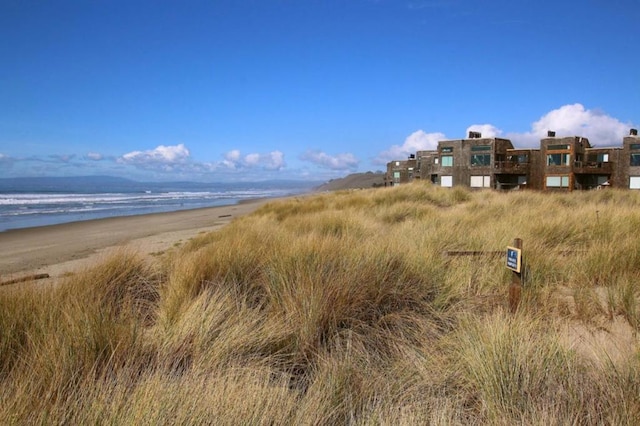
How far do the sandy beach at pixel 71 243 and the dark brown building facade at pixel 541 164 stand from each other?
3291cm

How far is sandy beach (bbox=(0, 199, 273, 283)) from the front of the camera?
986cm

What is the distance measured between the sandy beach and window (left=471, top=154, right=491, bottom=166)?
33.1m

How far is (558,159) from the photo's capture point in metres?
39.4

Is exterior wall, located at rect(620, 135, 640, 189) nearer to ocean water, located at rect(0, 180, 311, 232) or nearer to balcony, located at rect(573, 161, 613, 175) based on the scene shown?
balcony, located at rect(573, 161, 613, 175)

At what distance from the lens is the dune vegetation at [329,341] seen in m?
2.19

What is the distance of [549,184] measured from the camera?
39.9 meters

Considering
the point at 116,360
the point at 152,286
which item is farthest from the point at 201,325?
the point at 152,286

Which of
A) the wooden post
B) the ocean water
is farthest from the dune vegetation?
the ocean water

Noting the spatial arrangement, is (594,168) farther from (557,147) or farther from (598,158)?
(557,147)

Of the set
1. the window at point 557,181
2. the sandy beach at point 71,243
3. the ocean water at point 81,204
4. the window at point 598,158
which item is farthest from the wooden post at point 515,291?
the window at point 598,158

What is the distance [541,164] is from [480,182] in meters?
6.10

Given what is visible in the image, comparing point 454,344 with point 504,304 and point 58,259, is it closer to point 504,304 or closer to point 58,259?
point 504,304

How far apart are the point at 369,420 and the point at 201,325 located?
167 centimetres

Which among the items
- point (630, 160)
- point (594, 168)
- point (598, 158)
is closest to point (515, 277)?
point (594, 168)
